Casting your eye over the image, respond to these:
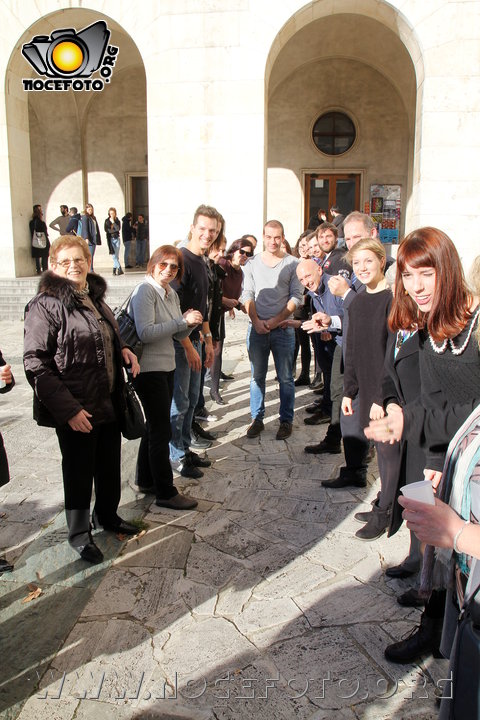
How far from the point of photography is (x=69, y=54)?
14289mm

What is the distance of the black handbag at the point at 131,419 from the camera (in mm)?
3527

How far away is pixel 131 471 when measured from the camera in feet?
15.8

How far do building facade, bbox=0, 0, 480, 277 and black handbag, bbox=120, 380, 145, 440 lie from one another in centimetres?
933

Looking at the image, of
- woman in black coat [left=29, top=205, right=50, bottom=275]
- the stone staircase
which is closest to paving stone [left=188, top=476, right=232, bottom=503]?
the stone staircase

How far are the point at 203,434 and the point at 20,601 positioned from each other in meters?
2.71

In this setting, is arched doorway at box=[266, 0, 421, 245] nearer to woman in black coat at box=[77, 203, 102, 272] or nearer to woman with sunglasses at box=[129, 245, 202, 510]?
woman in black coat at box=[77, 203, 102, 272]

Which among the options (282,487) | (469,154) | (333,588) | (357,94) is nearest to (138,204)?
(357,94)

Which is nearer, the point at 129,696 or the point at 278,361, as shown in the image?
the point at 129,696

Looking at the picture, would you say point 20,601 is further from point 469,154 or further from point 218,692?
point 469,154

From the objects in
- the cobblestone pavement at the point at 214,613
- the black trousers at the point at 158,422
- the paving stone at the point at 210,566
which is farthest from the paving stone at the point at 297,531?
the black trousers at the point at 158,422

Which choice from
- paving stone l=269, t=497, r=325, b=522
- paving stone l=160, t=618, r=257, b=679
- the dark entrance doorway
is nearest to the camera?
paving stone l=160, t=618, r=257, b=679

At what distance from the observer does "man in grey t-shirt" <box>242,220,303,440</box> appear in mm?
5594

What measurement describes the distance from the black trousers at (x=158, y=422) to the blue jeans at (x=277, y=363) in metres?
1.67

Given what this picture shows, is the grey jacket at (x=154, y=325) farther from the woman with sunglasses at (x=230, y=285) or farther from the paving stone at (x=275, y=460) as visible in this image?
the woman with sunglasses at (x=230, y=285)
